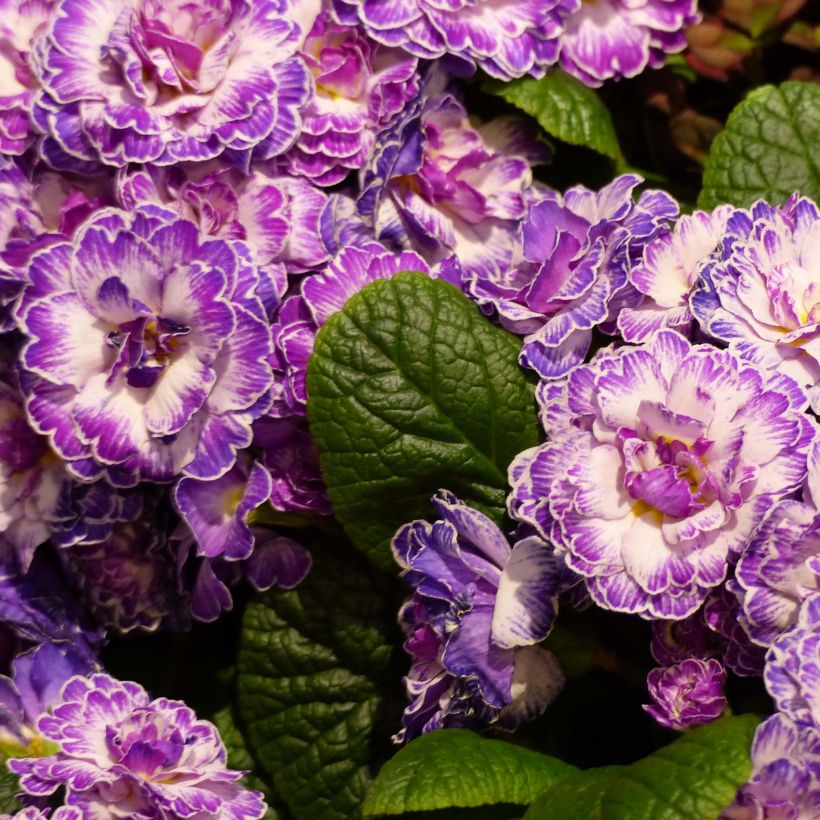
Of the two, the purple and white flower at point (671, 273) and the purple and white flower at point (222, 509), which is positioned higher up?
the purple and white flower at point (671, 273)

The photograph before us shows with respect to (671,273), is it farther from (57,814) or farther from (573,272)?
(57,814)

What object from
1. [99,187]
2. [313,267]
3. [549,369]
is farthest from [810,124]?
[99,187]

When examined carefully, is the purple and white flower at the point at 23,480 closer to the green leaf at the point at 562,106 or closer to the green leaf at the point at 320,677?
the green leaf at the point at 320,677

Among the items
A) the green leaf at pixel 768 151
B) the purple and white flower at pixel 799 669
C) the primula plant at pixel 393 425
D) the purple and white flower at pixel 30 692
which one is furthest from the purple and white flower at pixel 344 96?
the purple and white flower at pixel 799 669

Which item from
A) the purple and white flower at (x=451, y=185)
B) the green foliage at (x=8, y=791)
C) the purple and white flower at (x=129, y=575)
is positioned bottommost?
the green foliage at (x=8, y=791)

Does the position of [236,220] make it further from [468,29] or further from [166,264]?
[468,29]

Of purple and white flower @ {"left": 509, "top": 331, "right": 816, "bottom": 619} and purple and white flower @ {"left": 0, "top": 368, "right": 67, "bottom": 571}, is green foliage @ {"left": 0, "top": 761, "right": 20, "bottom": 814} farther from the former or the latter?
purple and white flower @ {"left": 509, "top": 331, "right": 816, "bottom": 619}
